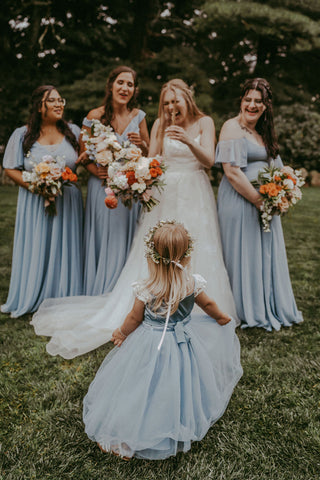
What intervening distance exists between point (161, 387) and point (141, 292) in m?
0.55

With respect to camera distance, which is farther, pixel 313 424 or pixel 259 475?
pixel 313 424

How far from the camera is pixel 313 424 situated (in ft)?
8.96

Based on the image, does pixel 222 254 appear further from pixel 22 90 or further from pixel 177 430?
pixel 22 90

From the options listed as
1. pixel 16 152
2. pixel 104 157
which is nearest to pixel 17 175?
pixel 16 152

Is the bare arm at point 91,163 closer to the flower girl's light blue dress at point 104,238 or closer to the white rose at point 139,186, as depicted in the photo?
the flower girl's light blue dress at point 104,238

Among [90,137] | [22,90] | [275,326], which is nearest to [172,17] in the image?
[22,90]

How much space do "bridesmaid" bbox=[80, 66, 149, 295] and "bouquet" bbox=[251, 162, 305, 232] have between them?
1.38 m

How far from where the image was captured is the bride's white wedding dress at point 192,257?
4059mm

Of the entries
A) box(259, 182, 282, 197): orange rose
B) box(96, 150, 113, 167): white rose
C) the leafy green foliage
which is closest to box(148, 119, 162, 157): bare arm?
box(96, 150, 113, 167): white rose

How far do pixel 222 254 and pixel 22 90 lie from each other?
1168cm

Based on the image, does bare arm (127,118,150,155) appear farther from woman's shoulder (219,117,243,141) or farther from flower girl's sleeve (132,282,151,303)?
flower girl's sleeve (132,282,151,303)

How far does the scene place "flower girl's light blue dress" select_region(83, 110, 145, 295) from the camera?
181 inches

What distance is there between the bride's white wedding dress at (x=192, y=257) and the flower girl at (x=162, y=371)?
1325 millimetres

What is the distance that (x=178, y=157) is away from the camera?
420cm
